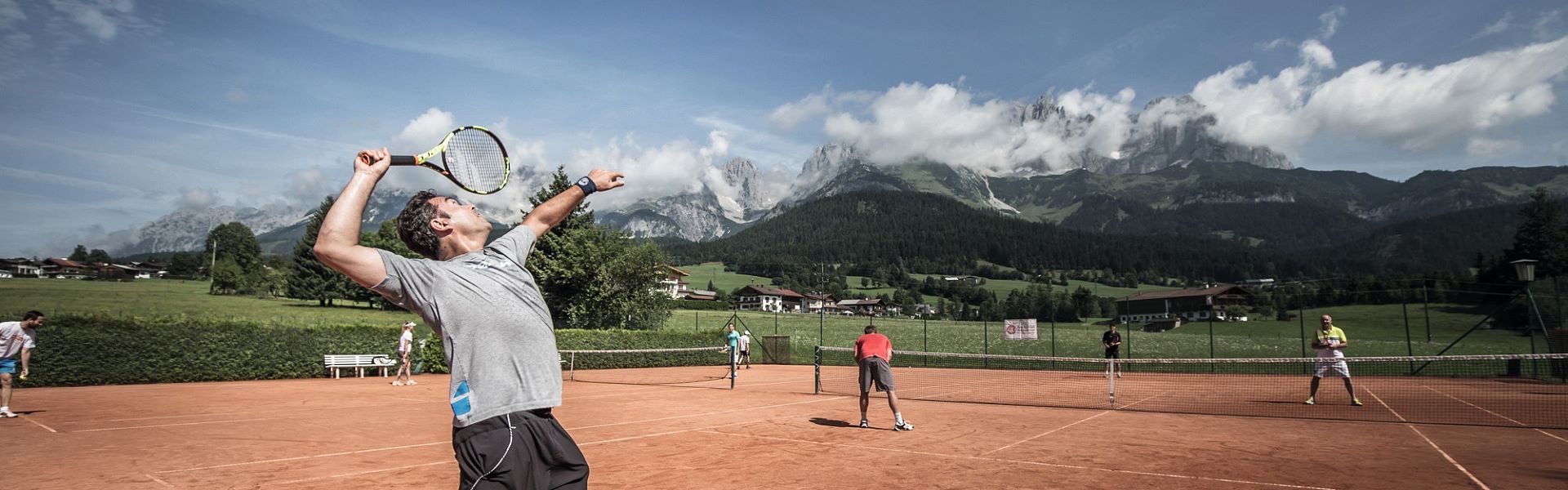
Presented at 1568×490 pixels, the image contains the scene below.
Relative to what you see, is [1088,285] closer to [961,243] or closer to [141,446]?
[961,243]

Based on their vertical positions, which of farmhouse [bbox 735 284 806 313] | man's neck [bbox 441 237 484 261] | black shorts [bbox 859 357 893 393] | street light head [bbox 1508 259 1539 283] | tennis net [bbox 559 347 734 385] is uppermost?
farmhouse [bbox 735 284 806 313]

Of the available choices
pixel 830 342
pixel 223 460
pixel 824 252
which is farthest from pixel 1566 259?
pixel 824 252

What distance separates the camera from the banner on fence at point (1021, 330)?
34.3 m

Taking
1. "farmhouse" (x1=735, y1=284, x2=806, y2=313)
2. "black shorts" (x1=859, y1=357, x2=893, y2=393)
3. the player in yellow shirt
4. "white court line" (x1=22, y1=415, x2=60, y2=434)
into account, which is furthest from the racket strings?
"farmhouse" (x1=735, y1=284, x2=806, y2=313)

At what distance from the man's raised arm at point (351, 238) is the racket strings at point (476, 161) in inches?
50.0

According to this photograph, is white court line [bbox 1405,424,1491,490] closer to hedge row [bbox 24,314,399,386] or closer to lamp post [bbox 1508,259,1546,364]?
lamp post [bbox 1508,259,1546,364]

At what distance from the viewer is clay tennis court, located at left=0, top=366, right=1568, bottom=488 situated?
26.3 ft

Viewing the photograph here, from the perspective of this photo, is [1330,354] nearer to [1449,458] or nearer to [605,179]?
[1449,458]

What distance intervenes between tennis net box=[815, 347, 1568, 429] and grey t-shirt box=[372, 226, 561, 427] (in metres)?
14.4

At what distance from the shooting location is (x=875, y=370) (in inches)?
488

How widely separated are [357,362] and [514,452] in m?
26.7

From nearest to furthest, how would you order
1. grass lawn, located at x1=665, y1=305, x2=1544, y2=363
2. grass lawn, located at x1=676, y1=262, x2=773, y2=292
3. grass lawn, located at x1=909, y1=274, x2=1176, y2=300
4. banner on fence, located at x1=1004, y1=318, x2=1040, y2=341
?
banner on fence, located at x1=1004, y1=318, x2=1040, y2=341
grass lawn, located at x1=665, y1=305, x2=1544, y2=363
grass lawn, located at x1=909, y1=274, x2=1176, y2=300
grass lawn, located at x1=676, y1=262, x2=773, y2=292

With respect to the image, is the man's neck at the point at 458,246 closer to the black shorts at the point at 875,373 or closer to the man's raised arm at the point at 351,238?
the man's raised arm at the point at 351,238

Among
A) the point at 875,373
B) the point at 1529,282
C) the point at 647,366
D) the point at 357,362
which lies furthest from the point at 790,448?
the point at 1529,282
